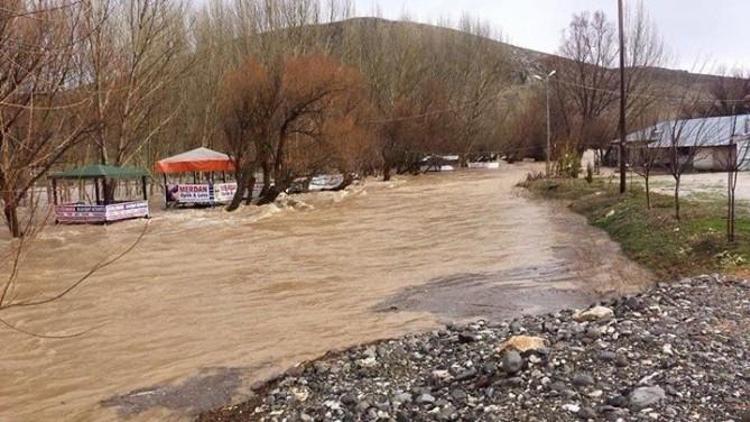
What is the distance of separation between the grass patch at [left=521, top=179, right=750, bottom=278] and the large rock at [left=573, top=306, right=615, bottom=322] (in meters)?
4.06

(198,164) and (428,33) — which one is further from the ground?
(428,33)

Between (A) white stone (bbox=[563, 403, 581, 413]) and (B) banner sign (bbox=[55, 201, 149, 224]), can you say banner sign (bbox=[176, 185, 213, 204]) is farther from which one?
(A) white stone (bbox=[563, 403, 581, 413])

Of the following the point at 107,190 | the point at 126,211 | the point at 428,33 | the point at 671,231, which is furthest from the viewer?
the point at 428,33

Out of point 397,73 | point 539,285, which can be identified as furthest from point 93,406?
point 397,73

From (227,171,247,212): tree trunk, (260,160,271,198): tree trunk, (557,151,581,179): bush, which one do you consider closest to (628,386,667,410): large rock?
(227,171,247,212): tree trunk

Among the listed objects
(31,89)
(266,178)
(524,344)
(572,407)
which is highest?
(31,89)

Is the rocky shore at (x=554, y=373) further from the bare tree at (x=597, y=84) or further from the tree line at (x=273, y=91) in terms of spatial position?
the bare tree at (x=597, y=84)

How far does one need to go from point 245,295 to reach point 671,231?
10.3 m

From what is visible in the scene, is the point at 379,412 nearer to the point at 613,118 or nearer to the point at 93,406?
the point at 93,406

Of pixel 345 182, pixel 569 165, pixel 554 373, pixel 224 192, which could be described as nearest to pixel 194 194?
pixel 224 192

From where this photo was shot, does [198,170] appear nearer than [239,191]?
No

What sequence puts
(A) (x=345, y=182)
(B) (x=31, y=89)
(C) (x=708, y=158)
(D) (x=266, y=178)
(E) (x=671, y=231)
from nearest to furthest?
1. (B) (x=31, y=89)
2. (E) (x=671, y=231)
3. (D) (x=266, y=178)
4. (C) (x=708, y=158)
5. (A) (x=345, y=182)

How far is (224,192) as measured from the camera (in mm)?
37156

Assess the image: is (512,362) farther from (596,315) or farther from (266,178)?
(266,178)
